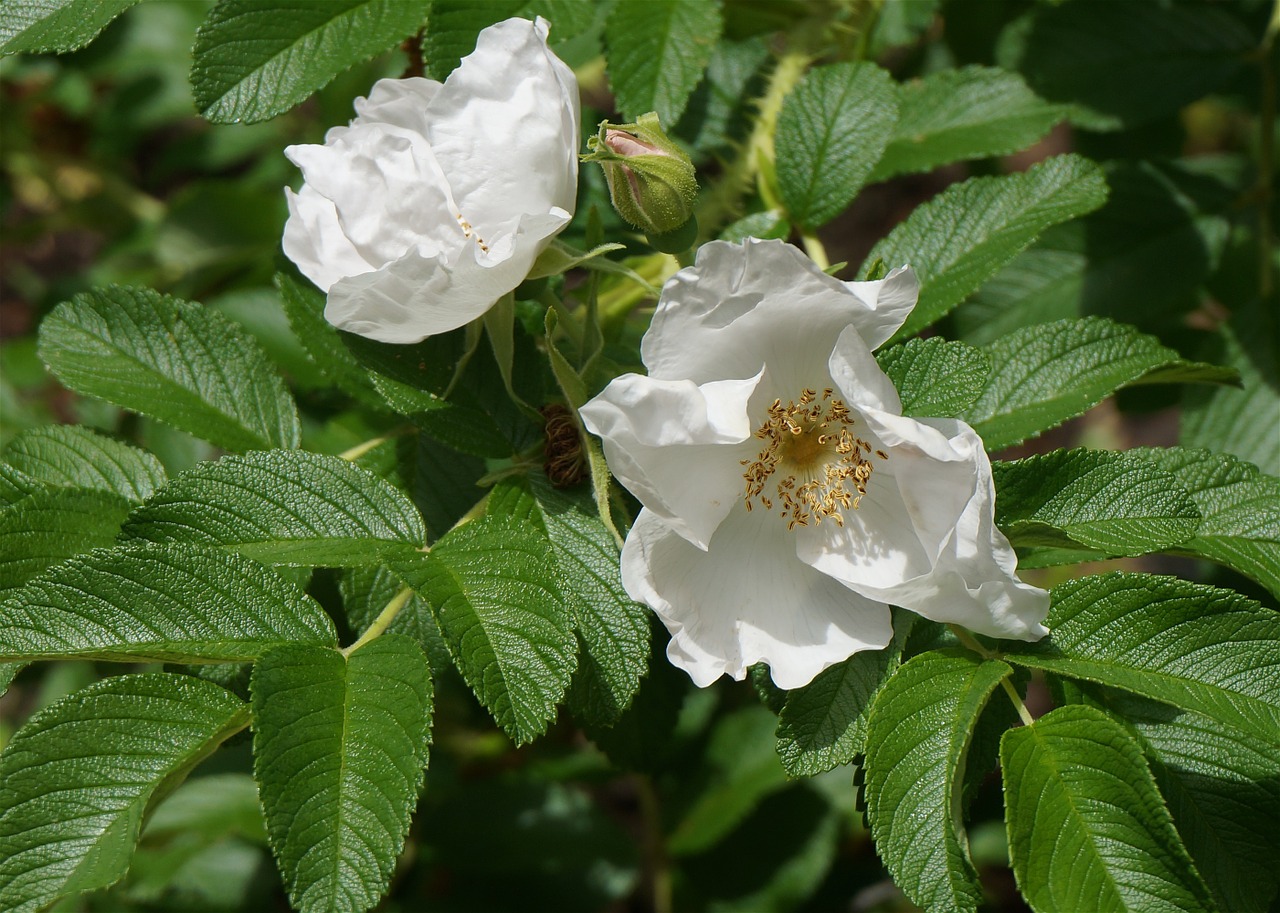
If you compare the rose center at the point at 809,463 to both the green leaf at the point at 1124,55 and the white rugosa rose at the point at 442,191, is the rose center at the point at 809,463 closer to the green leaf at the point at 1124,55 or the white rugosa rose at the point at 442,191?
the white rugosa rose at the point at 442,191

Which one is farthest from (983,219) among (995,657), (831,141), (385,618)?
(385,618)

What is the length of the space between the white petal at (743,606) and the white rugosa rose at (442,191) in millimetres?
377

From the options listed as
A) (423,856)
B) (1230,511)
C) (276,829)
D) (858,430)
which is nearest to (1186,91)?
(1230,511)

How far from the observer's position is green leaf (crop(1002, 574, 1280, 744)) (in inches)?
51.3

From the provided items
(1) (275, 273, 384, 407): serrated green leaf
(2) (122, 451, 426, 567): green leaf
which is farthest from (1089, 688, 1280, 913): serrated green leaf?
(1) (275, 273, 384, 407): serrated green leaf

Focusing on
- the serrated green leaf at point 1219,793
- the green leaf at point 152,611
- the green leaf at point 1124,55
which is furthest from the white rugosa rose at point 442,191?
the green leaf at point 1124,55

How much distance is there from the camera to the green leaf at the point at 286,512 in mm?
1448

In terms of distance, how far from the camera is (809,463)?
1.55m

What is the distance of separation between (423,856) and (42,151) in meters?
2.48

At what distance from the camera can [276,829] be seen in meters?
1.23

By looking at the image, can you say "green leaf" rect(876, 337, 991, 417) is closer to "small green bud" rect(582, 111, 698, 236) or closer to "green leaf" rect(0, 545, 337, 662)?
"small green bud" rect(582, 111, 698, 236)

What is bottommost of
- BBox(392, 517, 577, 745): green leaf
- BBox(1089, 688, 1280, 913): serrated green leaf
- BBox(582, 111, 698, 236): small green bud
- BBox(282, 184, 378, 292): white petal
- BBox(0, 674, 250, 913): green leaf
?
BBox(1089, 688, 1280, 913): serrated green leaf

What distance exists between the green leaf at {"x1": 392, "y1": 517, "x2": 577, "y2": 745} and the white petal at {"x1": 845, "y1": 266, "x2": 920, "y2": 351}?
48 cm

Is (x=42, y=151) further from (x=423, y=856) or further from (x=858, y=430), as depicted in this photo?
(x=858, y=430)
